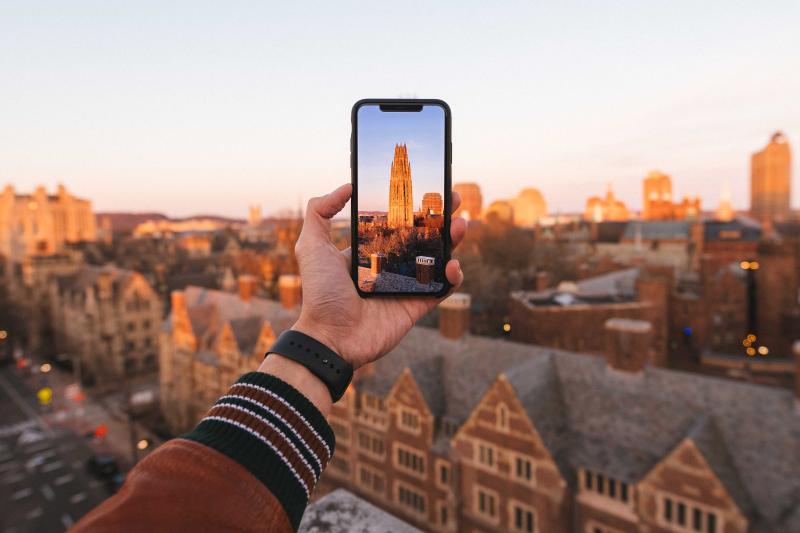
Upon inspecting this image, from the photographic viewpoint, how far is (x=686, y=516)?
16797 mm

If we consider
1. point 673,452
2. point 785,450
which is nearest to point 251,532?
point 673,452

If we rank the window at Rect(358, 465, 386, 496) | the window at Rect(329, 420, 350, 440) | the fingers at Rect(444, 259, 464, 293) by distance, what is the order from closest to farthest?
the fingers at Rect(444, 259, 464, 293) → the window at Rect(358, 465, 386, 496) → the window at Rect(329, 420, 350, 440)

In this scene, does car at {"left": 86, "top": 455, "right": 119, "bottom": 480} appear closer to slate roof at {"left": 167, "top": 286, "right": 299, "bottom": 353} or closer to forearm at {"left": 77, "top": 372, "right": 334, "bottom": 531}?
slate roof at {"left": 167, "top": 286, "right": 299, "bottom": 353}

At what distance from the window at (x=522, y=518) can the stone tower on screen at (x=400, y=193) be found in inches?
766

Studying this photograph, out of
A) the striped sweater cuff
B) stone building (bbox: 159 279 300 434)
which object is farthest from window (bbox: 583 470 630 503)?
stone building (bbox: 159 279 300 434)

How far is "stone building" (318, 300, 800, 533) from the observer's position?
16.8 meters

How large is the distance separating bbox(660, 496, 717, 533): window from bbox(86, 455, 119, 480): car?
1523 inches

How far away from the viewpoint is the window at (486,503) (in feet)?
70.6

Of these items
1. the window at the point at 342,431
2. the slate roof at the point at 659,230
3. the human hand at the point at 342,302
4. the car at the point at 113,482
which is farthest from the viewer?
the slate roof at the point at 659,230

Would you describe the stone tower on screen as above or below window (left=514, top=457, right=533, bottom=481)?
above

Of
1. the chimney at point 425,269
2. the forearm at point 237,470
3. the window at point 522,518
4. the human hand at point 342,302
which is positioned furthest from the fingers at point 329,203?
the window at point 522,518

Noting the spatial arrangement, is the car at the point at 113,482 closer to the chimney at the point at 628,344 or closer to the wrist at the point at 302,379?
the chimney at the point at 628,344

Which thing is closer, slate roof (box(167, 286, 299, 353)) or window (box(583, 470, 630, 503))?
window (box(583, 470, 630, 503))

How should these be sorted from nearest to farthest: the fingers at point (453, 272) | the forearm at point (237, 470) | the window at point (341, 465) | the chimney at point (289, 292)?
1. the forearm at point (237, 470)
2. the fingers at point (453, 272)
3. the window at point (341, 465)
4. the chimney at point (289, 292)
